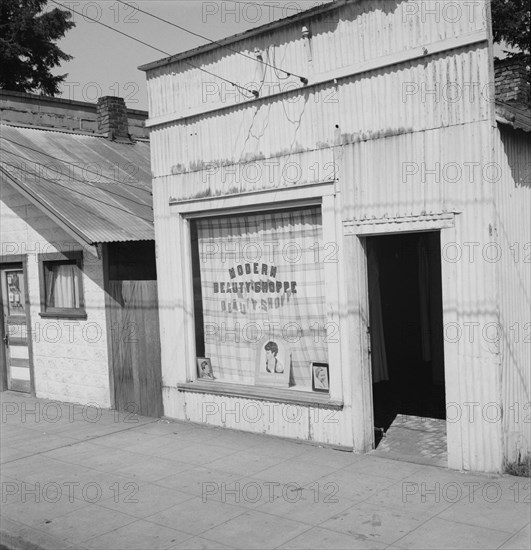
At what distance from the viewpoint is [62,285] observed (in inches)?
452

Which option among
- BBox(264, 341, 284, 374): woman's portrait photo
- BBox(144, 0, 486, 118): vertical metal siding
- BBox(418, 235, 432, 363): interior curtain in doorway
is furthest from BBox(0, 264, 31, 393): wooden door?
BBox(418, 235, 432, 363): interior curtain in doorway

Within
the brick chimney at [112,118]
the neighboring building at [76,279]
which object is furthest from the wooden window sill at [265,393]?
the brick chimney at [112,118]

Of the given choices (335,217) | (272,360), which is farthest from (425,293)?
(335,217)

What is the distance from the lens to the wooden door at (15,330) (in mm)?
12219

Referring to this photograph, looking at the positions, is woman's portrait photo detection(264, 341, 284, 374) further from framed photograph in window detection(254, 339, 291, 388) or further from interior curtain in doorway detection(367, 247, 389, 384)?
interior curtain in doorway detection(367, 247, 389, 384)

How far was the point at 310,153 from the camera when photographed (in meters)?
8.09

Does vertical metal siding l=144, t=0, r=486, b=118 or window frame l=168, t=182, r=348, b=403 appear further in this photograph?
window frame l=168, t=182, r=348, b=403

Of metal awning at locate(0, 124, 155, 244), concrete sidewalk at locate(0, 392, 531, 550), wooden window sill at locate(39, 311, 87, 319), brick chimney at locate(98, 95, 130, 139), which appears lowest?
concrete sidewalk at locate(0, 392, 531, 550)

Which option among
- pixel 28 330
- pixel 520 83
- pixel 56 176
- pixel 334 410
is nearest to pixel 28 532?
pixel 334 410

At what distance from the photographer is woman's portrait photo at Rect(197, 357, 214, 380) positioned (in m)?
9.47

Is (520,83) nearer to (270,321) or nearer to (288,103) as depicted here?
(288,103)

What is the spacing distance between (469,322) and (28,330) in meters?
7.79

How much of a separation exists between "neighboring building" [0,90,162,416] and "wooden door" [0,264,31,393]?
0.02 meters

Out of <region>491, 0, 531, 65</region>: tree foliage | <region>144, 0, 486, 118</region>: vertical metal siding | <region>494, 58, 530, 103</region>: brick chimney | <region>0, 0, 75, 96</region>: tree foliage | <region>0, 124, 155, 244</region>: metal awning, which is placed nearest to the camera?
<region>144, 0, 486, 118</region>: vertical metal siding
